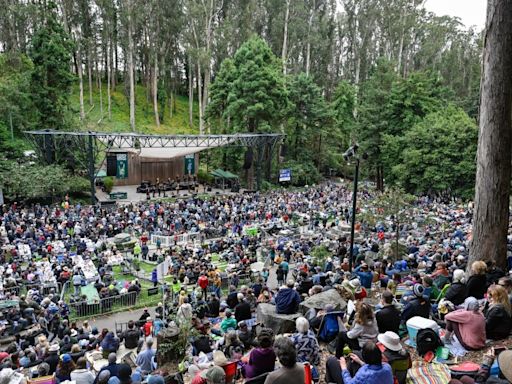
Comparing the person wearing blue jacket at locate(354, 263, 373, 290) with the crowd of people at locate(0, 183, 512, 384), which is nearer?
the crowd of people at locate(0, 183, 512, 384)

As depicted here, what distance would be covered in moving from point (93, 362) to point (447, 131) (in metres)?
30.7

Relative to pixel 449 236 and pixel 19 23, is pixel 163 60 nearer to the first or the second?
pixel 19 23

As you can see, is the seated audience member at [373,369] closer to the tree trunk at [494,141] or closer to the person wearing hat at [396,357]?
the person wearing hat at [396,357]

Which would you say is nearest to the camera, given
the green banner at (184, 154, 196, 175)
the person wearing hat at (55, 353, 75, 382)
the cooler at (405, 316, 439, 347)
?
the cooler at (405, 316, 439, 347)

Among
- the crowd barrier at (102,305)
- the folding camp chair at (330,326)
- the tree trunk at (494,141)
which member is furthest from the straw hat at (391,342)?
the crowd barrier at (102,305)

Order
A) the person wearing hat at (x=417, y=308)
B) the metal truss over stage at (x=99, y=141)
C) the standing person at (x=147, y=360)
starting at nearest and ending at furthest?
1. the person wearing hat at (x=417, y=308)
2. the standing person at (x=147, y=360)
3. the metal truss over stage at (x=99, y=141)

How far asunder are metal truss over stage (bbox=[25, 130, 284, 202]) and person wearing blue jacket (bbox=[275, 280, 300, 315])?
23638 mm

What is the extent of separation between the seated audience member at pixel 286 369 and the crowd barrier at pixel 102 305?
10907 millimetres

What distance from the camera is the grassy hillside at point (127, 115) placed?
46.5 m

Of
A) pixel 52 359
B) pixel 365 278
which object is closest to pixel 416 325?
pixel 365 278

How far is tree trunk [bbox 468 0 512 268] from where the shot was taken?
756 cm

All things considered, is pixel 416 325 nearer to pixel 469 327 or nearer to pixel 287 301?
pixel 469 327

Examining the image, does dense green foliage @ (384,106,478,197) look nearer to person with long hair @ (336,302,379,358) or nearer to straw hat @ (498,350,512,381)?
person with long hair @ (336,302,379,358)

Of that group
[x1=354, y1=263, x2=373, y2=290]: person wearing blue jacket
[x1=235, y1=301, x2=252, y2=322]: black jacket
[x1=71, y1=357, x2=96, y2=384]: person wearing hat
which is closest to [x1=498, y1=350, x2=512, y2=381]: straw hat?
[x1=235, y1=301, x2=252, y2=322]: black jacket
